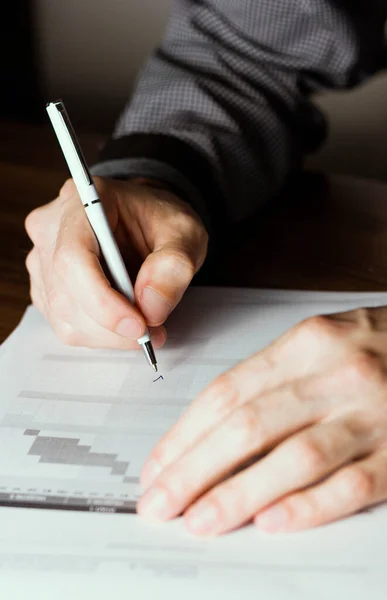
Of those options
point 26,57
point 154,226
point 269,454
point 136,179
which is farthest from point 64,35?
point 269,454

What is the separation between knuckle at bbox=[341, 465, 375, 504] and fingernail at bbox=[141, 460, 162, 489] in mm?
110

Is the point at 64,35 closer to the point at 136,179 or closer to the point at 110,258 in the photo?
the point at 136,179

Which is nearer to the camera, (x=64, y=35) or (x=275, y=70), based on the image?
(x=275, y=70)

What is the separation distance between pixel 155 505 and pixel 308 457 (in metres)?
0.09

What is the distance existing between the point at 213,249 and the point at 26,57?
3.62 feet

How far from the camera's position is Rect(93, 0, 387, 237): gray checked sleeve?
2.59ft

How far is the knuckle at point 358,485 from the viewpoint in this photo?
1.33 feet

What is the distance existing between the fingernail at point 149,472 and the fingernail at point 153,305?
5.3 inches

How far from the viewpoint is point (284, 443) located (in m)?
0.42

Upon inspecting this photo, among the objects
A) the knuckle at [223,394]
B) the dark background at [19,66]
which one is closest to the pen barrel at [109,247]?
the knuckle at [223,394]

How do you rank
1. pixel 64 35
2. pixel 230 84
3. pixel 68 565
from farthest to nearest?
pixel 64 35
pixel 230 84
pixel 68 565

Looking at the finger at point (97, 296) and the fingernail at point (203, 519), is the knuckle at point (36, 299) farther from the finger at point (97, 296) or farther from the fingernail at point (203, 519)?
the fingernail at point (203, 519)

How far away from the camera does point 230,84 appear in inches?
34.1

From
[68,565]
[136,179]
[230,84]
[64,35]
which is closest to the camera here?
[68,565]
